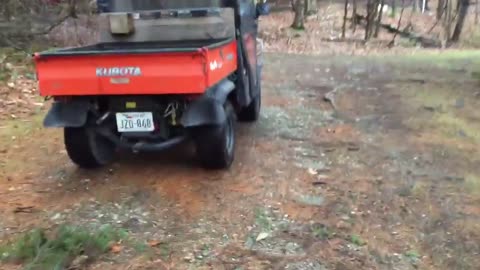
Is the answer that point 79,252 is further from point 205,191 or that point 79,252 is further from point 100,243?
point 205,191

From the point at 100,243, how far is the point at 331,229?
174cm

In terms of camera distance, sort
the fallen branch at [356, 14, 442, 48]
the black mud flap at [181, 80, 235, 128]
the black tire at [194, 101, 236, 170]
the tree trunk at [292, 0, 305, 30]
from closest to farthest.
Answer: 1. the black mud flap at [181, 80, 235, 128]
2. the black tire at [194, 101, 236, 170]
3. the fallen branch at [356, 14, 442, 48]
4. the tree trunk at [292, 0, 305, 30]

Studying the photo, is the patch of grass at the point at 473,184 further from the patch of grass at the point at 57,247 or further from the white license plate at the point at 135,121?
the patch of grass at the point at 57,247

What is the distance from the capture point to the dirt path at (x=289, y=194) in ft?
14.8

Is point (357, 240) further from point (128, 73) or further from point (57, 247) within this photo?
point (128, 73)

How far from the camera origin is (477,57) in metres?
18.2

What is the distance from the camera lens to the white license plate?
572 cm

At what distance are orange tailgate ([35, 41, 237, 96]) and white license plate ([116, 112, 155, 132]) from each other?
0.89 feet

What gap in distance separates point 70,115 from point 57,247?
165 cm

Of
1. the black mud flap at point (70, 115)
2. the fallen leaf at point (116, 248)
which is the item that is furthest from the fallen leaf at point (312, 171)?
the fallen leaf at point (116, 248)

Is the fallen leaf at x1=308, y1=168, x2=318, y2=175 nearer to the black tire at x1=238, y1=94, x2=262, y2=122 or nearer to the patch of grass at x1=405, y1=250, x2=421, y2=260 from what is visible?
the patch of grass at x1=405, y1=250, x2=421, y2=260

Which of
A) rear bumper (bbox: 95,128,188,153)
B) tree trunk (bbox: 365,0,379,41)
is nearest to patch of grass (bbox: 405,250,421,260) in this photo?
rear bumper (bbox: 95,128,188,153)

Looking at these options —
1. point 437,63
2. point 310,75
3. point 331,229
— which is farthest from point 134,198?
point 437,63

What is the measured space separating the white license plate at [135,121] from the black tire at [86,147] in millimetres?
408
